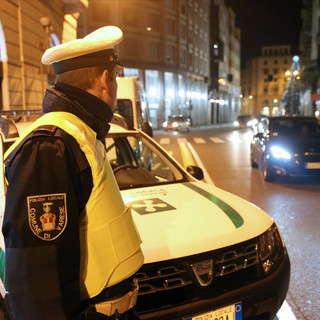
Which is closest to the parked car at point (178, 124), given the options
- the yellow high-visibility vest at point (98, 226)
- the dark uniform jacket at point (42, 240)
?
the yellow high-visibility vest at point (98, 226)

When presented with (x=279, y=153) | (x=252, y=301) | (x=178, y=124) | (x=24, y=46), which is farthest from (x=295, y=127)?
(x=178, y=124)

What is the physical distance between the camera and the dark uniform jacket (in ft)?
4.28

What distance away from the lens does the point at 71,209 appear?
1360 millimetres

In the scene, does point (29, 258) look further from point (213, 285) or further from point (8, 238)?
point (213, 285)

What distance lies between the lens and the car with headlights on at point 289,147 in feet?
29.9

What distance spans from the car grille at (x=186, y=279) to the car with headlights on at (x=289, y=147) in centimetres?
702

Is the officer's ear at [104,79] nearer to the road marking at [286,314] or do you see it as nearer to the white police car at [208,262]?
the white police car at [208,262]

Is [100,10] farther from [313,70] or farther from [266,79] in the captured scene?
[266,79]

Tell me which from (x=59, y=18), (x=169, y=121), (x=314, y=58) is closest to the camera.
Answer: (x=59, y=18)

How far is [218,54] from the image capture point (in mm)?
83125

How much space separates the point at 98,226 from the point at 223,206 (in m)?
1.95

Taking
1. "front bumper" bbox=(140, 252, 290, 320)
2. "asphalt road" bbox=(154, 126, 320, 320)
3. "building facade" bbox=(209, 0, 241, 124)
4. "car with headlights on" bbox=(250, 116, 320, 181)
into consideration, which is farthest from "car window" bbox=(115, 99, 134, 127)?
"building facade" bbox=(209, 0, 241, 124)

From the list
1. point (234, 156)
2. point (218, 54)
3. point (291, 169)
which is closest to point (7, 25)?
point (234, 156)

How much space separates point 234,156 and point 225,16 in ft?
278
